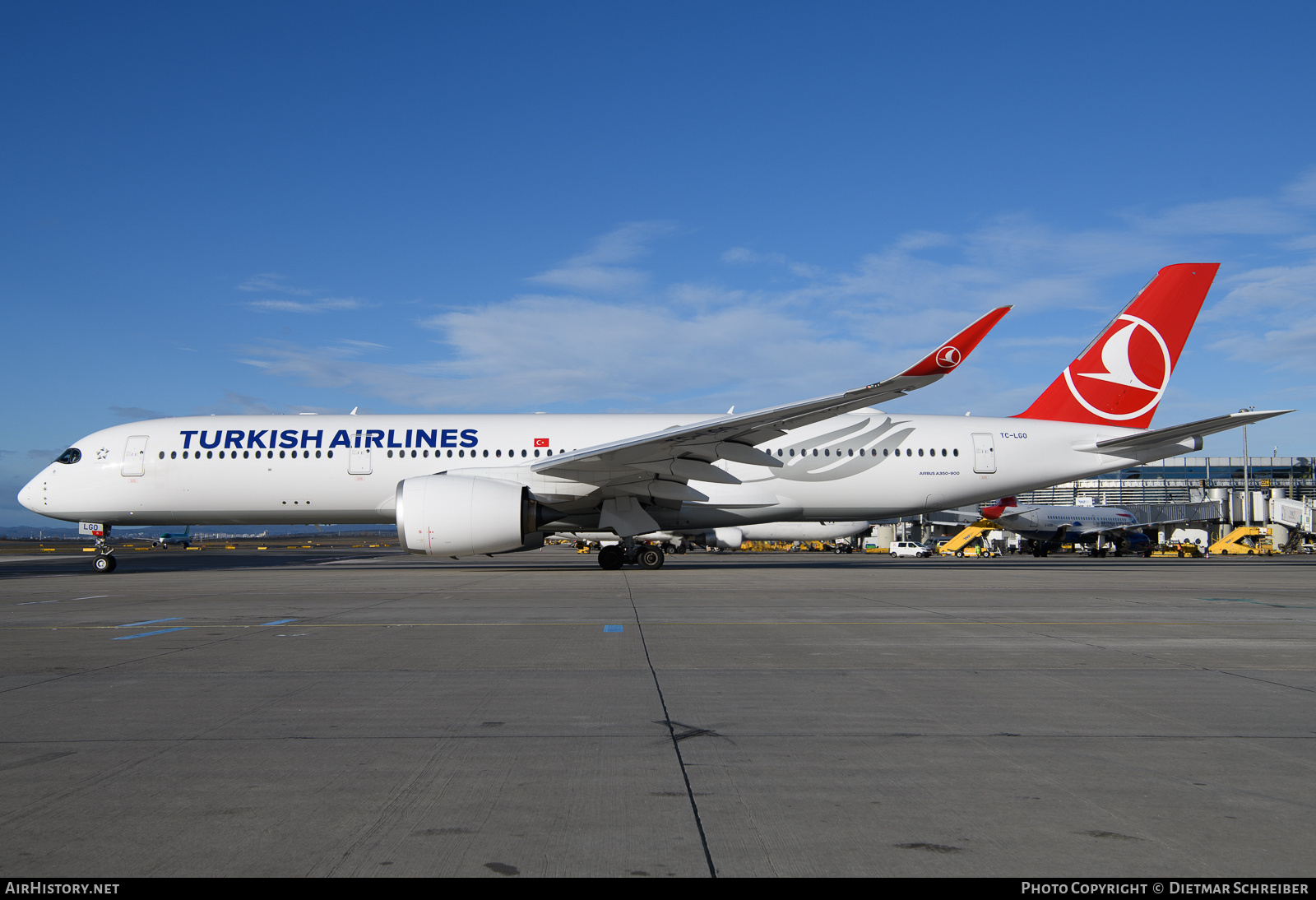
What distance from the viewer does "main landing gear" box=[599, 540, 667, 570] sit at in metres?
19.0

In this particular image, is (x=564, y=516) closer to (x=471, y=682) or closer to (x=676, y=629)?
(x=676, y=629)

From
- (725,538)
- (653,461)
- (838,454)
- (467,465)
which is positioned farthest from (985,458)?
(725,538)

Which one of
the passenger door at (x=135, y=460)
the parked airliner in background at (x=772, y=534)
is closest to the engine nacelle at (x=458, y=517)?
the passenger door at (x=135, y=460)

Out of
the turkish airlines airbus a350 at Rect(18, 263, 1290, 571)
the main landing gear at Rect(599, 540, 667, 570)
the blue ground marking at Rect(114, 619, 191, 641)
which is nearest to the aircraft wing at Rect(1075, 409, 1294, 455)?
the turkish airlines airbus a350 at Rect(18, 263, 1290, 571)

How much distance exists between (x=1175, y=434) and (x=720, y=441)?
1009cm

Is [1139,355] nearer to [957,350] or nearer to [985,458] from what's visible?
[985,458]

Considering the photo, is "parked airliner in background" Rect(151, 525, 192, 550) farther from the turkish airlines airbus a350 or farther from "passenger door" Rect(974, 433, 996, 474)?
"passenger door" Rect(974, 433, 996, 474)

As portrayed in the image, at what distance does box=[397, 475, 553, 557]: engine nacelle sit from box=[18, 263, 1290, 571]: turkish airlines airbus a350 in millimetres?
1286

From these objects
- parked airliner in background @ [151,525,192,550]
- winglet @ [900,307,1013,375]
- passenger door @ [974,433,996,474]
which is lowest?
parked airliner in background @ [151,525,192,550]

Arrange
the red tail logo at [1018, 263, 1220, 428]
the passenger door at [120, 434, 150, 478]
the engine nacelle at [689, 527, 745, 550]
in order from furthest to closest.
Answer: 1. the engine nacelle at [689, 527, 745, 550]
2. the red tail logo at [1018, 263, 1220, 428]
3. the passenger door at [120, 434, 150, 478]

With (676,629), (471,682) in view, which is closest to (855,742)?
(471,682)

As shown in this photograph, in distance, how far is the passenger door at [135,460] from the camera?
19.5 meters

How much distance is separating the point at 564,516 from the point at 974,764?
14265 mm

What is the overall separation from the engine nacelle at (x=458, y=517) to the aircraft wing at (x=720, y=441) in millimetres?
1458
